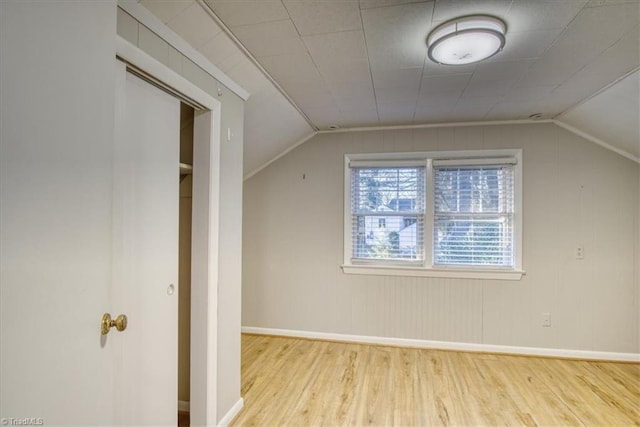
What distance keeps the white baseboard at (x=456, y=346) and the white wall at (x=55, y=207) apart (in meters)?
2.71

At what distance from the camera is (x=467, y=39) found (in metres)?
1.61

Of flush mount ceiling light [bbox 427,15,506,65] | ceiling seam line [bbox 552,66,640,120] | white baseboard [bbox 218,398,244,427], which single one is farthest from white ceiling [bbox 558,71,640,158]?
white baseboard [bbox 218,398,244,427]

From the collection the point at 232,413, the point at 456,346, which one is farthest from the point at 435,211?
the point at 232,413

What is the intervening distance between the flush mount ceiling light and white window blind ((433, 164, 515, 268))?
1.64 m

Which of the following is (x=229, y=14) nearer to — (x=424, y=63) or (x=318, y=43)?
(x=318, y=43)

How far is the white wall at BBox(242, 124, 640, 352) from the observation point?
3007 mm

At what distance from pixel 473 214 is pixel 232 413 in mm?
2770

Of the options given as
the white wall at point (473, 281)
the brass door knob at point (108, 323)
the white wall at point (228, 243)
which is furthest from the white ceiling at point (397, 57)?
the brass door knob at point (108, 323)

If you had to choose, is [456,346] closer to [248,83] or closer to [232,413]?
[232,413]

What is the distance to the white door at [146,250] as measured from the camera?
53.6 inches

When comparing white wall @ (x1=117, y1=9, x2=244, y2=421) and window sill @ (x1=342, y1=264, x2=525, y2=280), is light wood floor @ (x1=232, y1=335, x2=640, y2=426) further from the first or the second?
window sill @ (x1=342, y1=264, x2=525, y2=280)

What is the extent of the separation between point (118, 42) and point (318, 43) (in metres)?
1.00

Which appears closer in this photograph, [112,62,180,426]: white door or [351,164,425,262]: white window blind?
[112,62,180,426]: white door

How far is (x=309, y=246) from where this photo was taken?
3584 millimetres
